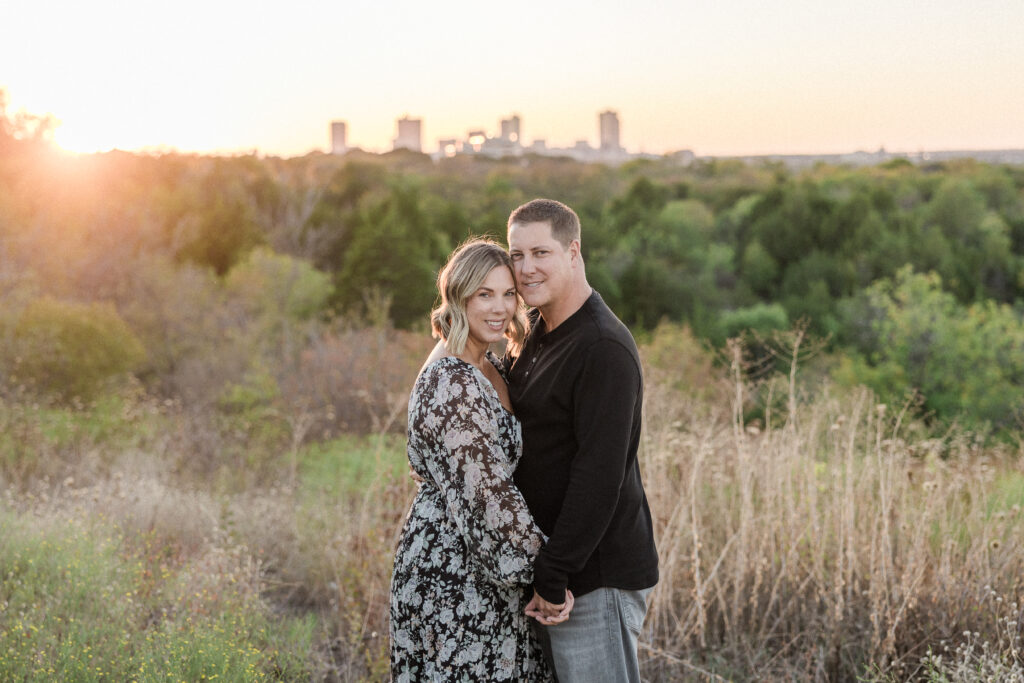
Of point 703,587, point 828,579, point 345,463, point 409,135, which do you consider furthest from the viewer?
point 409,135

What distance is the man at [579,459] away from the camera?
2398 mm

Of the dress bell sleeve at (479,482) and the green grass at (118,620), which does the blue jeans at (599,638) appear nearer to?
the dress bell sleeve at (479,482)

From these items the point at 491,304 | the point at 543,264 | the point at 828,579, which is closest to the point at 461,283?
the point at 491,304

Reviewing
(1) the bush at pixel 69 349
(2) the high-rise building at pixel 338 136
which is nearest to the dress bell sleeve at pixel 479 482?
(1) the bush at pixel 69 349

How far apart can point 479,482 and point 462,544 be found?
27 cm

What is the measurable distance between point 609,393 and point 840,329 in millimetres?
34317

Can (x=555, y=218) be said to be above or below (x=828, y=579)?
above

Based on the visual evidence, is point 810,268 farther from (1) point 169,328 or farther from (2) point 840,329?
(1) point 169,328

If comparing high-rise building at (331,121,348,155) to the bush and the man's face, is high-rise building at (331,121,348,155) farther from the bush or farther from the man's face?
the man's face

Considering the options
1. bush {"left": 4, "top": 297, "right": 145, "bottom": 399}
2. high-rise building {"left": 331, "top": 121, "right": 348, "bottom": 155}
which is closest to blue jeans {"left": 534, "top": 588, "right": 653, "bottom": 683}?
bush {"left": 4, "top": 297, "right": 145, "bottom": 399}

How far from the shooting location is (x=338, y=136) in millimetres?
72625

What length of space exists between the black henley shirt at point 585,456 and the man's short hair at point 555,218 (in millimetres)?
211

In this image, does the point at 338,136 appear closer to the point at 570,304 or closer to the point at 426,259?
the point at 426,259

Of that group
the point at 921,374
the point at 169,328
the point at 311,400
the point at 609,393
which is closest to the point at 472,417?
the point at 609,393
